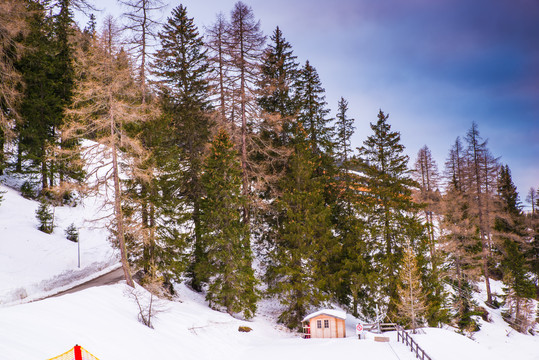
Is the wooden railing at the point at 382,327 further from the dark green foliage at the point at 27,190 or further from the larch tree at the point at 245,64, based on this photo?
the dark green foliage at the point at 27,190

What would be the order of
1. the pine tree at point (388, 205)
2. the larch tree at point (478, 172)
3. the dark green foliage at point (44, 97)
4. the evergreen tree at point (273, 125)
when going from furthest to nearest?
the larch tree at point (478, 172)
the dark green foliage at point (44, 97)
the pine tree at point (388, 205)
the evergreen tree at point (273, 125)

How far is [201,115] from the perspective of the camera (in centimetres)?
2394

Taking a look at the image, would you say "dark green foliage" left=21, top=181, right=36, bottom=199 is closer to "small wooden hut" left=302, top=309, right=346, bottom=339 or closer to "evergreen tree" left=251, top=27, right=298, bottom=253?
"evergreen tree" left=251, top=27, right=298, bottom=253

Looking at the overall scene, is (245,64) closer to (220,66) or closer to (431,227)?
(220,66)

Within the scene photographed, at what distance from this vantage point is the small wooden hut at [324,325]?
2122 cm

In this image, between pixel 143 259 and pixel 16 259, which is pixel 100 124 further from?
pixel 16 259

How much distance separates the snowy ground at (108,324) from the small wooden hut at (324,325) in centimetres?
102

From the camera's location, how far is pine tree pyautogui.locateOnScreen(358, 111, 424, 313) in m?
24.2

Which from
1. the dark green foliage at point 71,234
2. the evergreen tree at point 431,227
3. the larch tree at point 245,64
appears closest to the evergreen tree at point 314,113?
the larch tree at point 245,64

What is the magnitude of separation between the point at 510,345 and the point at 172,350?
3144cm

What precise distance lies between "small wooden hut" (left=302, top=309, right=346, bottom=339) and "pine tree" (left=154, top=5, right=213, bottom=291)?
8164mm

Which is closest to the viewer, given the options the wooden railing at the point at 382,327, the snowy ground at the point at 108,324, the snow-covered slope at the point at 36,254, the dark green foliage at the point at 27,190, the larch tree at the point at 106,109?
the snowy ground at the point at 108,324

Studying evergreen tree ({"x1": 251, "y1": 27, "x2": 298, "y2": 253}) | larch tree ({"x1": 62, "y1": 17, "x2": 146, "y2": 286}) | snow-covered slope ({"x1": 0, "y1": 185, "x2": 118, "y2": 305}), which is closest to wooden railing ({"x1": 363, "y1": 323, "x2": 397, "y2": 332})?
evergreen tree ({"x1": 251, "y1": 27, "x2": 298, "y2": 253})

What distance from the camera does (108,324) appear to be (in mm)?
12000
